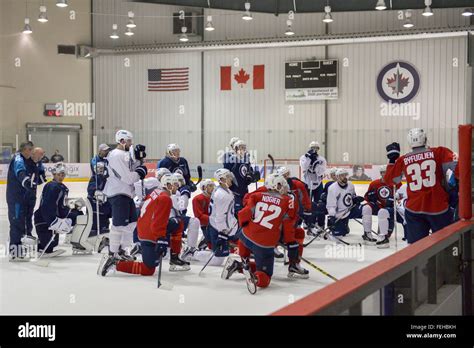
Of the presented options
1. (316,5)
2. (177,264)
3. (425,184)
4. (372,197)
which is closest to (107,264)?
(177,264)

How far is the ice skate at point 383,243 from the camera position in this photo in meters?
9.23

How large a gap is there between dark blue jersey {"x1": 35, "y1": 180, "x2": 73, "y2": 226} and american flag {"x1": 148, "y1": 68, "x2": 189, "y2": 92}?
15188mm

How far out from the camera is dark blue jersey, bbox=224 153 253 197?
9.41 meters

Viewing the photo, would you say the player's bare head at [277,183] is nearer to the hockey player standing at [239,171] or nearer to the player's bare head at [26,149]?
the hockey player standing at [239,171]

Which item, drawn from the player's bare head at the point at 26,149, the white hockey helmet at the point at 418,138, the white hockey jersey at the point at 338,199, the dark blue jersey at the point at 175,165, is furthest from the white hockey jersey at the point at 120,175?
the white hockey jersey at the point at 338,199

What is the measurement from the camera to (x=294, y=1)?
1517 cm

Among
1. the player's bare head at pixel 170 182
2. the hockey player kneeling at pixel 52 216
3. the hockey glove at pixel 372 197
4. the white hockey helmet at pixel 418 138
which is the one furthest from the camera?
the hockey glove at pixel 372 197

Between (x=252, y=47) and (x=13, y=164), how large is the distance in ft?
48.7

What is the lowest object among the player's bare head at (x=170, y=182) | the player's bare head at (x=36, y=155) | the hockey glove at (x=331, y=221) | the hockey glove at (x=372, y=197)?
the hockey glove at (x=331, y=221)

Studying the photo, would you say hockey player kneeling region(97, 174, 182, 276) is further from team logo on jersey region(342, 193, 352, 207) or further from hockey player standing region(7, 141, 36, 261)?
team logo on jersey region(342, 193, 352, 207)

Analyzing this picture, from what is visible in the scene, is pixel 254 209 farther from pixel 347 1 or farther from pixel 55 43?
pixel 55 43

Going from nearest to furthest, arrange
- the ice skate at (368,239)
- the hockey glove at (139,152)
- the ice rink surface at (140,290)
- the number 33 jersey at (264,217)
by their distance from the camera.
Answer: the ice rink surface at (140,290) < the number 33 jersey at (264,217) < the hockey glove at (139,152) < the ice skate at (368,239)

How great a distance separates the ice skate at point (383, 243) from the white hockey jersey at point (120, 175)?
356cm
